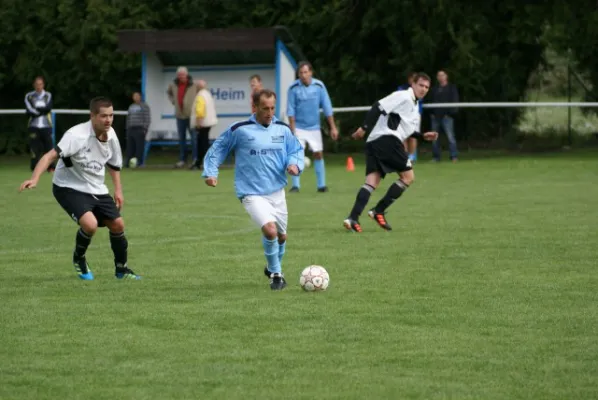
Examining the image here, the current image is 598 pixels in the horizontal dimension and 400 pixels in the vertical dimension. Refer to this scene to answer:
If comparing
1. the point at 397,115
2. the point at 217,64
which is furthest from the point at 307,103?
the point at 217,64

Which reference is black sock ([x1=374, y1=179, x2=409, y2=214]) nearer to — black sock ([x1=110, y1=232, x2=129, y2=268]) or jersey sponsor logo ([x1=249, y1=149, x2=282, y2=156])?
jersey sponsor logo ([x1=249, y1=149, x2=282, y2=156])

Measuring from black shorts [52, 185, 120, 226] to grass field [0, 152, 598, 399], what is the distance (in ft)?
1.86

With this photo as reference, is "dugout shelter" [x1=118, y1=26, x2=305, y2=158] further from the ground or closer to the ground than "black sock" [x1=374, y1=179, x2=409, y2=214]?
further from the ground

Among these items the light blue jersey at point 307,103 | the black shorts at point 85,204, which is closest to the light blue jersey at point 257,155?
the black shorts at point 85,204

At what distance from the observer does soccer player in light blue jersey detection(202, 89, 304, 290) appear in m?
9.57

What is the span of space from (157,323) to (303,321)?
37.9 inches

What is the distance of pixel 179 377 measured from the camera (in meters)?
6.20

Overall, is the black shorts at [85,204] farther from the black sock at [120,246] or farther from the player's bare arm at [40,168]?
the player's bare arm at [40,168]

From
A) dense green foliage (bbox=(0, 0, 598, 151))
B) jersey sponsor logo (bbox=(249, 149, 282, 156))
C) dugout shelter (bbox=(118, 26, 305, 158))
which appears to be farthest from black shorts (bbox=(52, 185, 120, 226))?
dense green foliage (bbox=(0, 0, 598, 151))

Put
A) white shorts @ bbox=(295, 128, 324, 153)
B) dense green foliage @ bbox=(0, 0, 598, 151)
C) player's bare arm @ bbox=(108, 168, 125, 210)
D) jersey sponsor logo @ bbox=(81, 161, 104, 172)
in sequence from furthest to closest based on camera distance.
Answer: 1. dense green foliage @ bbox=(0, 0, 598, 151)
2. white shorts @ bbox=(295, 128, 324, 153)
3. player's bare arm @ bbox=(108, 168, 125, 210)
4. jersey sponsor logo @ bbox=(81, 161, 104, 172)

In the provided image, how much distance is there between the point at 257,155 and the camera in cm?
963

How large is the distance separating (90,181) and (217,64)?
1820 cm

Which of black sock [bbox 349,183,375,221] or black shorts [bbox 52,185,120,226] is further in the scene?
black sock [bbox 349,183,375,221]

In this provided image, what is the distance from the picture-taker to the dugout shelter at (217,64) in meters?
26.4
